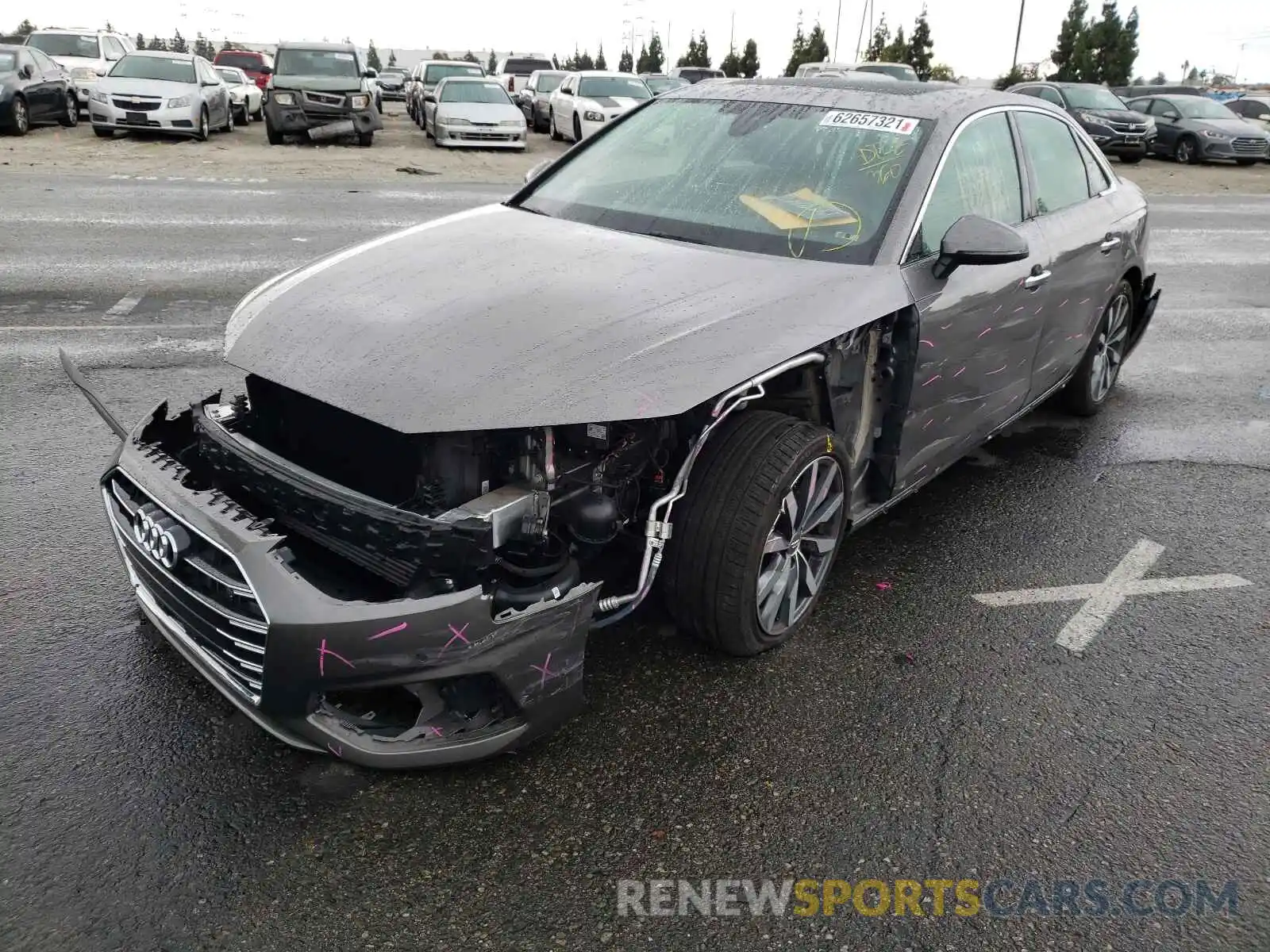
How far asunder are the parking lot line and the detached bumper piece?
1892mm

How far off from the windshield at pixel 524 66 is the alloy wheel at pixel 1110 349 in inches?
1317

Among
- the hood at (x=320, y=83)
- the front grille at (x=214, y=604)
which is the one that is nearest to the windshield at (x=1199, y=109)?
the hood at (x=320, y=83)

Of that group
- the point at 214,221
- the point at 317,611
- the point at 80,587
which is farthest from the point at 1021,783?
the point at 214,221

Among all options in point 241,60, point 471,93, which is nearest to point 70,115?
point 471,93

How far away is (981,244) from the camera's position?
3369mm

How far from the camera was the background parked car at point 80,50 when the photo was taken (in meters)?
23.1

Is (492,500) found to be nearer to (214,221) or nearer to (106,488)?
(106,488)

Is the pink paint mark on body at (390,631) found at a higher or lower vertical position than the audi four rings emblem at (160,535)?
lower

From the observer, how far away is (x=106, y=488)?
2.94 m

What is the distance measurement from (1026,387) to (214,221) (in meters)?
8.81

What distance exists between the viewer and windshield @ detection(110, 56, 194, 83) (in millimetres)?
18734

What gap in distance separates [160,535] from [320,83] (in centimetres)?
1915

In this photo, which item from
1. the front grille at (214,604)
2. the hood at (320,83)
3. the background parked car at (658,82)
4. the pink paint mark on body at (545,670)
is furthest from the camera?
the background parked car at (658,82)

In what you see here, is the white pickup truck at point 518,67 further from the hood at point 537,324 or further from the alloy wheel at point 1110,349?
the hood at point 537,324
